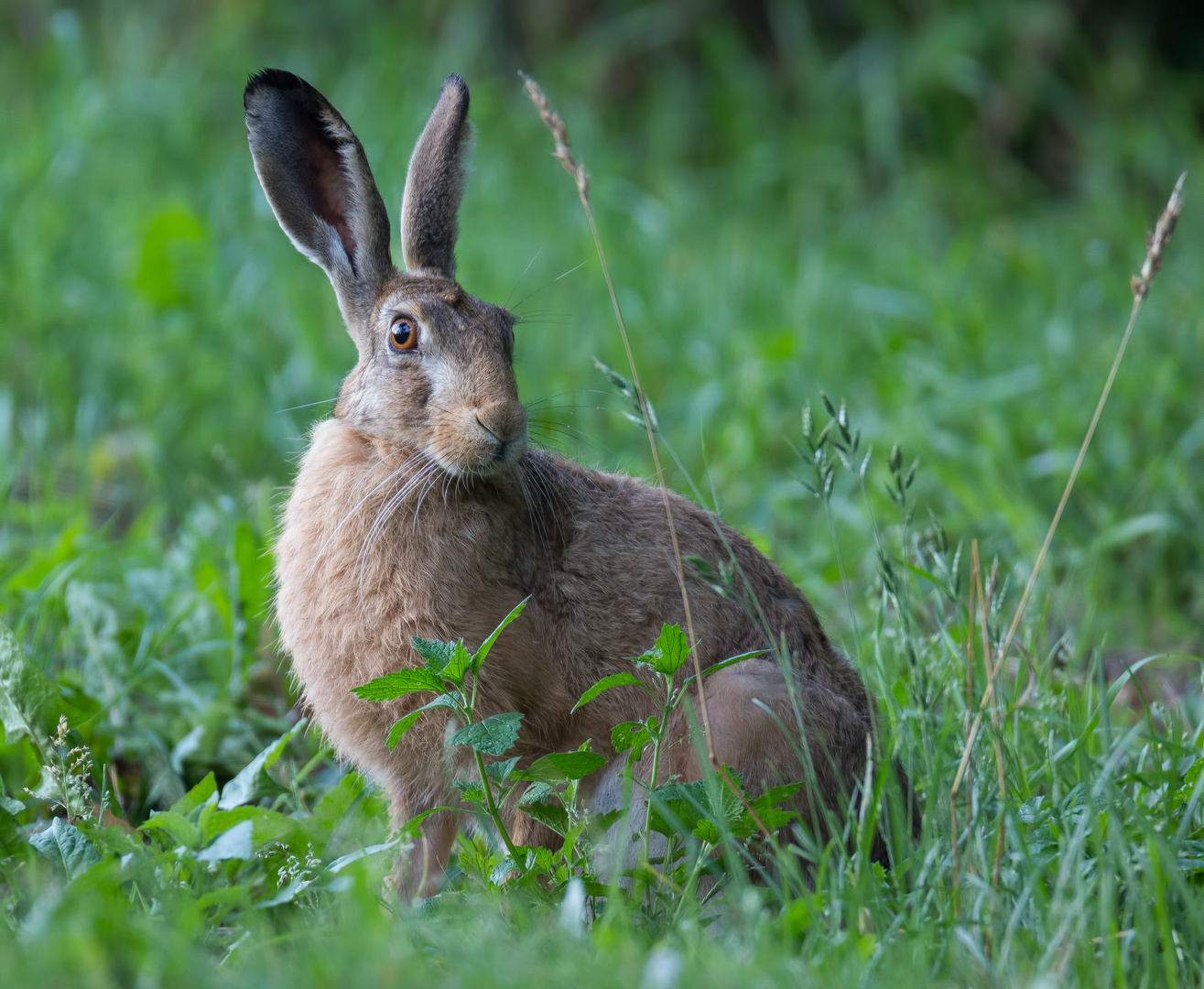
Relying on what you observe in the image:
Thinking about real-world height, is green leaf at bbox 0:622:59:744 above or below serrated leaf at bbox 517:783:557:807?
above

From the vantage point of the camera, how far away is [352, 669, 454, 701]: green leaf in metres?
2.66

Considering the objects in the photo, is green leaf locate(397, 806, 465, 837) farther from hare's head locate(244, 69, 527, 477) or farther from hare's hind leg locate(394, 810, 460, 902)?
hare's head locate(244, 69, 527, 477)

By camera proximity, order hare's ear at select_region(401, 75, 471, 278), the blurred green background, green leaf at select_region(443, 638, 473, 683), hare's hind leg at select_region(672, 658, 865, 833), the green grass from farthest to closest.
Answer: the blurred green background < hare's ear at select_region(401, 75, 471, 278) < hare's hind leg at select_region(672, 658, 865, 833) < green leaf at select_region(443, 638, 473, 683) < the green grass

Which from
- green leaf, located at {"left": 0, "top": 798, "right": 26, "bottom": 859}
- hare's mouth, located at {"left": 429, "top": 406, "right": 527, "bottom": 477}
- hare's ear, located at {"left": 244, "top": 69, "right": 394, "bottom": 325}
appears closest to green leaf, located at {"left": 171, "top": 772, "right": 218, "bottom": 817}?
green leaf, located at {"left": 0, "top": 798, "right": 26, "bottom": 859}

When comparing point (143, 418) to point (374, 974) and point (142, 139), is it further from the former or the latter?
point (374, 974)

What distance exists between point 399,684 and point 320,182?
155 centimetres

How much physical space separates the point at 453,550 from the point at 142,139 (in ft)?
18.1

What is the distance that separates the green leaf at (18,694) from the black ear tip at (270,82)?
143cm

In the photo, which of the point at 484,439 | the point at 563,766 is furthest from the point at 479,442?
the point at 563,766

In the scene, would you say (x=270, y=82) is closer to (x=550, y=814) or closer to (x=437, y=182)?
(x=437, y=182)

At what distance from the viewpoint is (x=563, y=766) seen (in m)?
2.71

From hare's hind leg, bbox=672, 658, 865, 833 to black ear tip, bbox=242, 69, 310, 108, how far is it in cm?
182

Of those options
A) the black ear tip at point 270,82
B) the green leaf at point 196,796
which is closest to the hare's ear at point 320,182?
the black ear tip at point 270,82

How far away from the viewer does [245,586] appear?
386 centimetres
